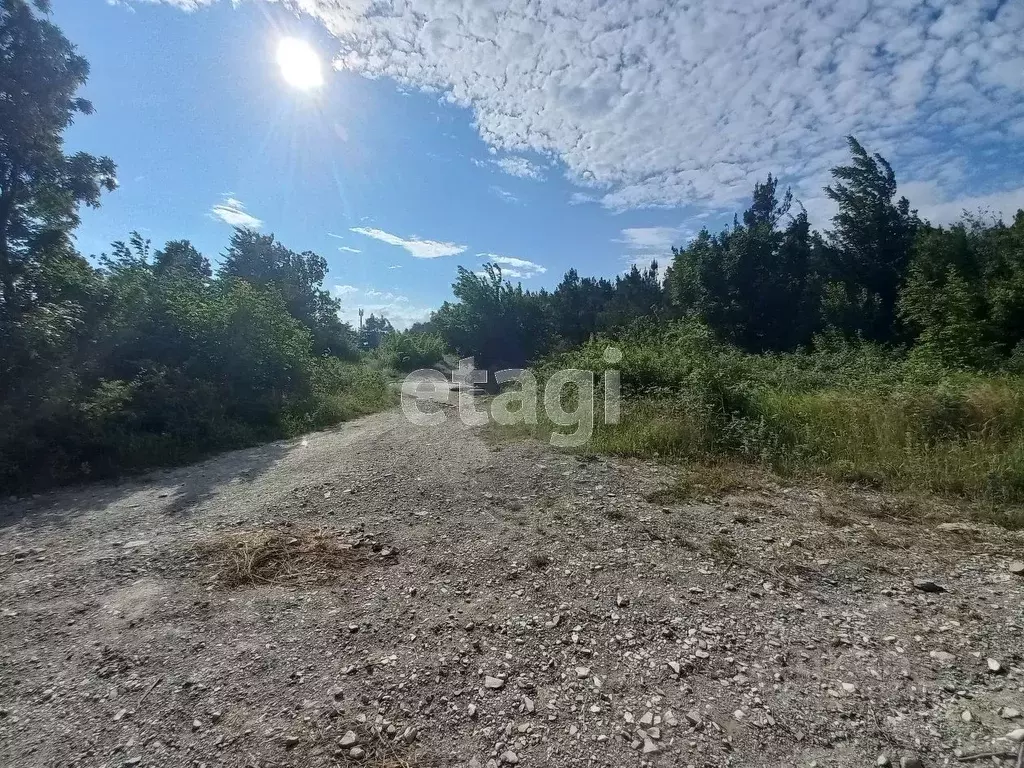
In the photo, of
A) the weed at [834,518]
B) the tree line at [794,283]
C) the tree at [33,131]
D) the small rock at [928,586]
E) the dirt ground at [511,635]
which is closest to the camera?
the dirt ground at [511,635]

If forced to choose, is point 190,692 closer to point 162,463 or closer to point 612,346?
point 162,463

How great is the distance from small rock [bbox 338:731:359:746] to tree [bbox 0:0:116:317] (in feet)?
27.2

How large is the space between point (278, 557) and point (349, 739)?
70.6 inches

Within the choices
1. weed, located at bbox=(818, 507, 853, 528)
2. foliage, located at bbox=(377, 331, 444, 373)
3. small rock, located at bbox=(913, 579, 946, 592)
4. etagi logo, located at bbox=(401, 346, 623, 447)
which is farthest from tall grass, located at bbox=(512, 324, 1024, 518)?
foliage, located at bbox=(377, 331, 444, 373)

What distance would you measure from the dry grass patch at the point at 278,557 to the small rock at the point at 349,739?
1280 millimetres

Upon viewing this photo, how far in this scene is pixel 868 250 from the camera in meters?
18.2

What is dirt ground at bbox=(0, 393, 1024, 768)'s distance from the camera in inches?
67.7

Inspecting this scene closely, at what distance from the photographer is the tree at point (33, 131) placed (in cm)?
666

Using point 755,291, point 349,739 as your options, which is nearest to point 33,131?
point 349,739

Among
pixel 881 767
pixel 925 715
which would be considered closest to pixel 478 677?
pixel 881 767

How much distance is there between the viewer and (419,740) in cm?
174

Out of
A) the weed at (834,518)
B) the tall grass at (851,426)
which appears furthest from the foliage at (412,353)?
the weed at (834,518)

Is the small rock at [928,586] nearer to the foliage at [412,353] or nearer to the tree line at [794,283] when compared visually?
the tree line at [794,283]

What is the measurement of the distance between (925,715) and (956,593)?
4.18 ft
